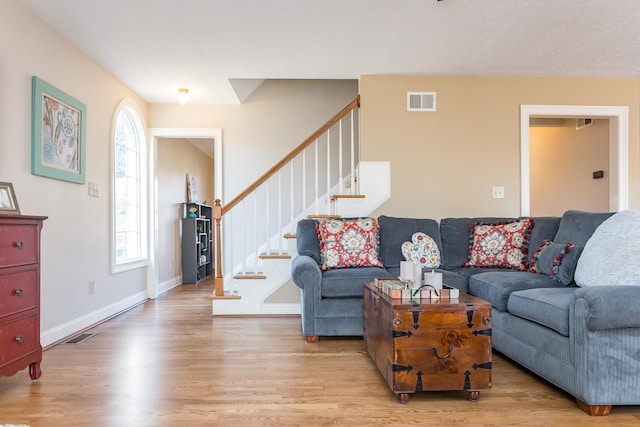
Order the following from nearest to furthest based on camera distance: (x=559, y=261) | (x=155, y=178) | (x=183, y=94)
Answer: (x=559, y=261) → (x=183, y=94) → (x=155, y=178)

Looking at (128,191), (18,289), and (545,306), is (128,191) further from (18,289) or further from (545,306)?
(545,306)

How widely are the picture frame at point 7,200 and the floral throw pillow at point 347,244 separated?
7.22ft

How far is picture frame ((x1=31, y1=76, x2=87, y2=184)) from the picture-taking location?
2.99m

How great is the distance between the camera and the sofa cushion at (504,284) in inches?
105

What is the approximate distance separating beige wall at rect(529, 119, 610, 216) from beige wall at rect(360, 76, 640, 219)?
0.70 metres

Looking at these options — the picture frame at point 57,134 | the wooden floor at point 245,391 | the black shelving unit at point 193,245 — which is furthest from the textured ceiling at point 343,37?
the black shelving unit at point 193,245

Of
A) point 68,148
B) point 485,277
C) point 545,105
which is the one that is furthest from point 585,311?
point 68,148

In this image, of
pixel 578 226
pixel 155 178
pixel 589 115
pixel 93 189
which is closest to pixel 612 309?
pixel 578 226

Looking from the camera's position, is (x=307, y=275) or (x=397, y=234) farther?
(x=397, y=234)

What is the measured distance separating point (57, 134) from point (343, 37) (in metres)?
2.46

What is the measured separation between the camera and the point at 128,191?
4.77 metres

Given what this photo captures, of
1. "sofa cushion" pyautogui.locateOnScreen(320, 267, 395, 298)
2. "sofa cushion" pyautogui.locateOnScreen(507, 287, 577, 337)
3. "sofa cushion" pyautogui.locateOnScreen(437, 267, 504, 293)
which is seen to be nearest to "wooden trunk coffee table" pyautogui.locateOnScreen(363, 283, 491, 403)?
"sofa cushion" pyautogui.locateOnScreen(507, 287, 577, 337)

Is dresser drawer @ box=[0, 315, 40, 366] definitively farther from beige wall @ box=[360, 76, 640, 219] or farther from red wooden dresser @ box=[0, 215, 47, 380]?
beige wall @ box=[360, 76, 640, 219]

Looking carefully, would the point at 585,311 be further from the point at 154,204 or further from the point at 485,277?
the point at 154,204
